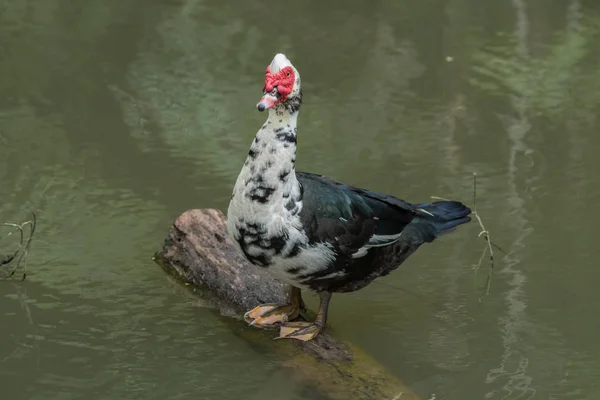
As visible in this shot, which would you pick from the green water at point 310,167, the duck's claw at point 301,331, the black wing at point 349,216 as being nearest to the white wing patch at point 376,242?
the black wing at point 349,216

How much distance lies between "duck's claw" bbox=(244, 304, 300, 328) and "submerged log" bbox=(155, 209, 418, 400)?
0.05 meters

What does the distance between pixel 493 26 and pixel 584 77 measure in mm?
1366

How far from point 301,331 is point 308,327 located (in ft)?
0.14

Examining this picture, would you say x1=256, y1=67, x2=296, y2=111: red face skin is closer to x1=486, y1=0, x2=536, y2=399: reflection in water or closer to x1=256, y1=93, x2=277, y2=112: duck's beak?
x1=256, y1=93, x2=277, y2=112: duck's beak

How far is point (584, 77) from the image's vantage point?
8688mm

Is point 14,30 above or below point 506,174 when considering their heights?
above

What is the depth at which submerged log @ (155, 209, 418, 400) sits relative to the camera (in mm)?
4543

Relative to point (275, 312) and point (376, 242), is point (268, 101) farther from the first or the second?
point (275, 312)

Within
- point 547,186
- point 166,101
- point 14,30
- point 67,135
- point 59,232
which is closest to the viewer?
point 59,232

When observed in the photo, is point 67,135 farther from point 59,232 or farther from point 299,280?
point 299,280

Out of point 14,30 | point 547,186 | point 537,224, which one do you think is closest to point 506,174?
point 547,186

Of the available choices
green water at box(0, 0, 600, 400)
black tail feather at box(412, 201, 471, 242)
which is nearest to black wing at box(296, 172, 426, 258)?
black tail feather at box(412, 201, 471, 242)

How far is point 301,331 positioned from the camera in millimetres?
4918

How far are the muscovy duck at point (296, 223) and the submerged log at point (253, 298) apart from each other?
10cm
